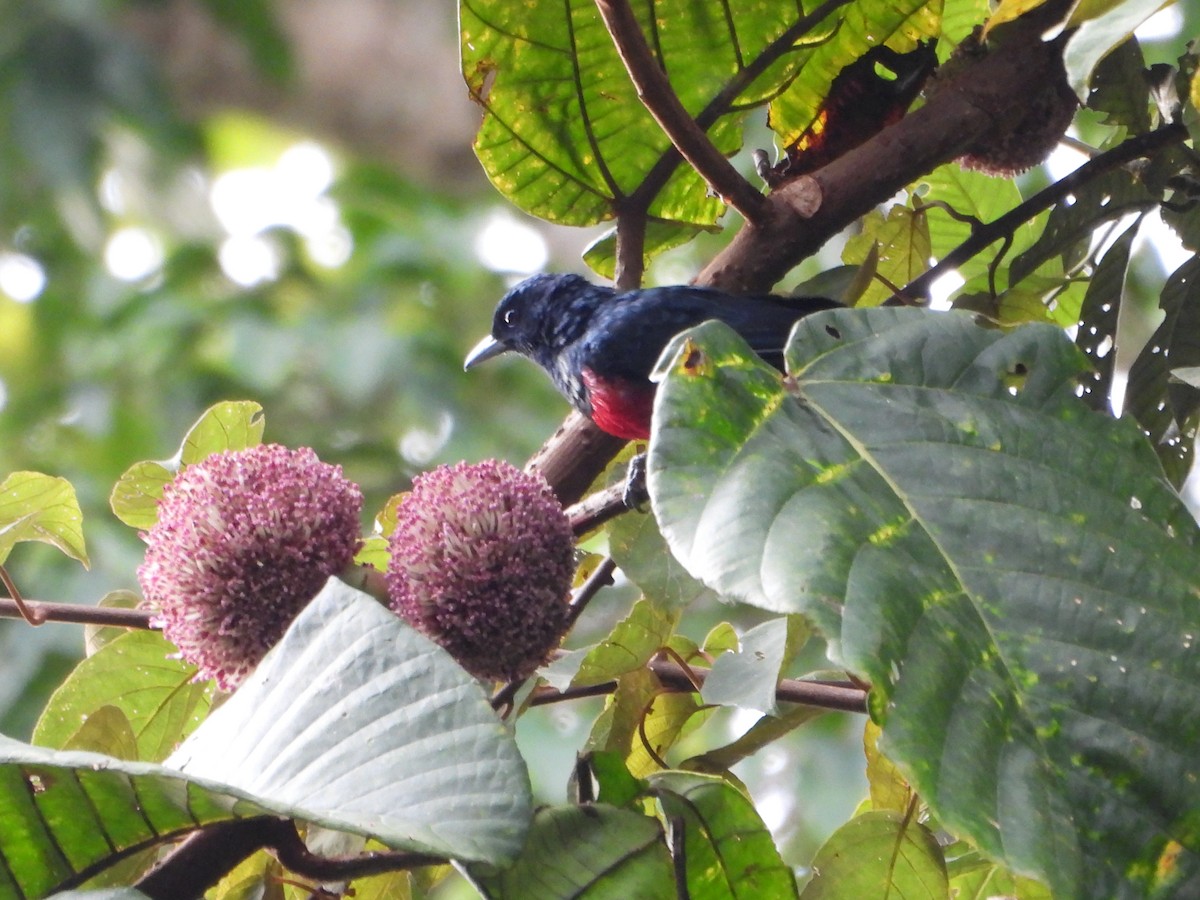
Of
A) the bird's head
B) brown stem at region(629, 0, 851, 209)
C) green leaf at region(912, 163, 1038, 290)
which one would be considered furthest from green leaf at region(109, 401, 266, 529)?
green leaf at region(912, 163, 1038, 290)

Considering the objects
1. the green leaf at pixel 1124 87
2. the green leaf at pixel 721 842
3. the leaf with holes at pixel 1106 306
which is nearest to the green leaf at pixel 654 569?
the green leaf at pixel 721 842

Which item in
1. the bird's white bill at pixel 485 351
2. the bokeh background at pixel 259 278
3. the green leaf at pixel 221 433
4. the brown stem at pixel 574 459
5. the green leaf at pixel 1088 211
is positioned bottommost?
the brown stem at pixel 574 459

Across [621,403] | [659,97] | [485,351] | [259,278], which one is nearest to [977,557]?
[659,97]

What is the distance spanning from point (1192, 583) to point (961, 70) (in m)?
0.88

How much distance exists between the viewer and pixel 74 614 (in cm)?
140

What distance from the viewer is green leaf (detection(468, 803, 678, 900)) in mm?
1049

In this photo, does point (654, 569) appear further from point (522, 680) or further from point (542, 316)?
point (542, 316)

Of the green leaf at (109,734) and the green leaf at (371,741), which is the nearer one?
the green leaf at (371,741)

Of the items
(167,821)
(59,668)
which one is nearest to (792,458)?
(167,821)

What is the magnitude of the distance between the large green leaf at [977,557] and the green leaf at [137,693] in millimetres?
828

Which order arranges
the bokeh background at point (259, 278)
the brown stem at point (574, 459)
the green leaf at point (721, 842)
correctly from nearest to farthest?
1. the green leaf at point (721, 842)
2. the brown stem at point (574, 459)
3. the bokeh background at point (259, 278)

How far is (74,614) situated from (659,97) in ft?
2.64

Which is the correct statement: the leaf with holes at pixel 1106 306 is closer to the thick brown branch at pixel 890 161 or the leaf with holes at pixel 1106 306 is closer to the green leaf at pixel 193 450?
the thick brown branch at pixel 890 161

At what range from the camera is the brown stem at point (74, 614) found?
139cm
